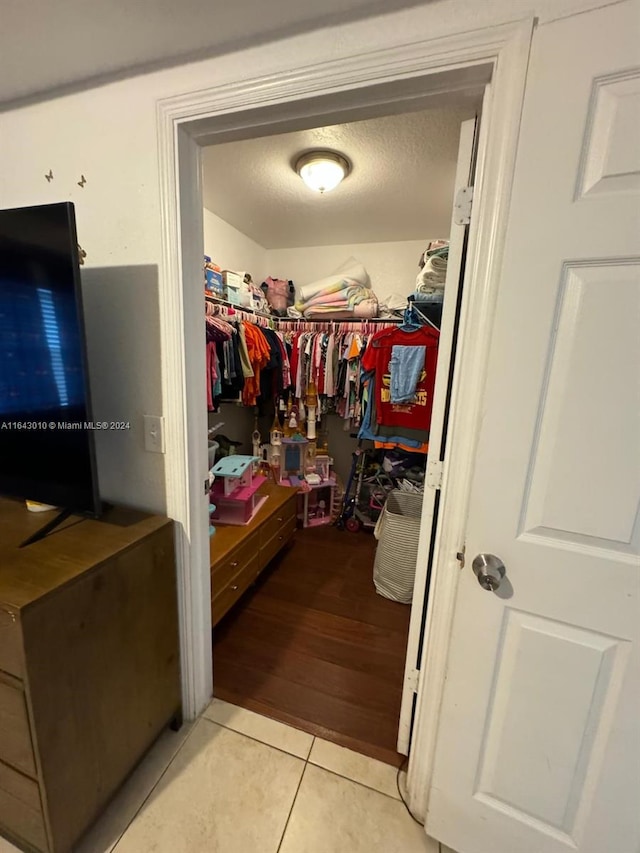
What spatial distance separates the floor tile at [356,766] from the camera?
3.96 feet

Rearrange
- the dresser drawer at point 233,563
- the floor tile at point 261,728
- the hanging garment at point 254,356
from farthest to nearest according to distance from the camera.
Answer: the hanging garment at point 254,356
the dresser drawer at point 233,563
the floor tile at point 261,728

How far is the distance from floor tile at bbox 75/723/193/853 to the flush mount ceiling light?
2.61 metres

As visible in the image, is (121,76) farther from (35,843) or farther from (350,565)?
(350,565)

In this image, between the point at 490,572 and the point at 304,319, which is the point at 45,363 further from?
the point at 304,319

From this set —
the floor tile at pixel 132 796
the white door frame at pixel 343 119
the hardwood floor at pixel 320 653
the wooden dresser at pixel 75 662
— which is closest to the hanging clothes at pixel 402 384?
the hardwood floor at pixel 320 653

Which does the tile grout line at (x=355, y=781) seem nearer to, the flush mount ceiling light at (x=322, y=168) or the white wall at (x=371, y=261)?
the flush mount ceiling light at (x=322, y=168)

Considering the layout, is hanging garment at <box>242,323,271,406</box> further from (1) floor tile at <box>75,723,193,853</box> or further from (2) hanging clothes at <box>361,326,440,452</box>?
(1) floor tile at <box>75,723,193,853</box>

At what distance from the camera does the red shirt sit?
216 centimetres

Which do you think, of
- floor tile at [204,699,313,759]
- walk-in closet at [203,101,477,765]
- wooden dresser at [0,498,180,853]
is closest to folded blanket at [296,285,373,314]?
walk-in closet at [203,101,477,765]

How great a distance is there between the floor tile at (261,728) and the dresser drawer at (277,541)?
A: 0.79 m

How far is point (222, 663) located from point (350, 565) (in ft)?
3.54

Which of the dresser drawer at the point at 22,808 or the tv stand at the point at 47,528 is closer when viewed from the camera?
the dresser drawer at the point at 22,808

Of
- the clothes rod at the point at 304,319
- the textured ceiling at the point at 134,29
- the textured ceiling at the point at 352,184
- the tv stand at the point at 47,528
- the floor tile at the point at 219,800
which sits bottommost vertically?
the floor tile at the point at 219,800

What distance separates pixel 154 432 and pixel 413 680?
123 cm
